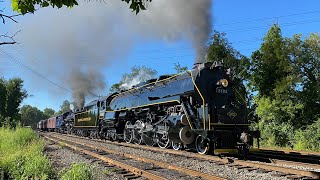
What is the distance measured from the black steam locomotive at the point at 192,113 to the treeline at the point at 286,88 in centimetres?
586

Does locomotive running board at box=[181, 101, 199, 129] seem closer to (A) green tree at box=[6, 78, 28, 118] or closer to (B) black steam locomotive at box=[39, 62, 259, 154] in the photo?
(B) black steam locomotive at box=[39, 62, 259, 154]

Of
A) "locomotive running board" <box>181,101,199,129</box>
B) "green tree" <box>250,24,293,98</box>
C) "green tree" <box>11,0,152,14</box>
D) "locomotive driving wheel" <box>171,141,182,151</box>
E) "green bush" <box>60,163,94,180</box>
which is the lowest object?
"green bush" <box>60,163,94,180</box>

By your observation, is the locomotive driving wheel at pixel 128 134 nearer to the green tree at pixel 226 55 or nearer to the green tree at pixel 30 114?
the green tree at pixel 226 55

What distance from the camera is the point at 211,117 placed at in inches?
442

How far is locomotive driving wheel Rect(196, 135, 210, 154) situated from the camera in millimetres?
11384

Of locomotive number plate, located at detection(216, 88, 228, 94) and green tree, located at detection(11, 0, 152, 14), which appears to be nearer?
green tree, located at detection(11, 0, 152, 14)

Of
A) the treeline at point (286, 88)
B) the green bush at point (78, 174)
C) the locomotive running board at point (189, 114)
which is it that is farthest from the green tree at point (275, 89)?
the green bush at point (78, 174)

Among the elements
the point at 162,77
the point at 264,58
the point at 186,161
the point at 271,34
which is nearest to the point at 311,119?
the point at 264,58

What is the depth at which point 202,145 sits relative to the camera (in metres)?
12.0

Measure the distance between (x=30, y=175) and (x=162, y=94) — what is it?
782cm

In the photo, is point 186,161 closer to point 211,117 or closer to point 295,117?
point 211,117

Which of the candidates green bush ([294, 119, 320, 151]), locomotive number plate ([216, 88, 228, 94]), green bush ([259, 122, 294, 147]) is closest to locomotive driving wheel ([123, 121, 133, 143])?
locomotive number plate ([216, 88, 228, 94])

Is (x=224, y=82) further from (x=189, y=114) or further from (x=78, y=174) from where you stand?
(x=78, y=174)

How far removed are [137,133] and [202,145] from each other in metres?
5.66
